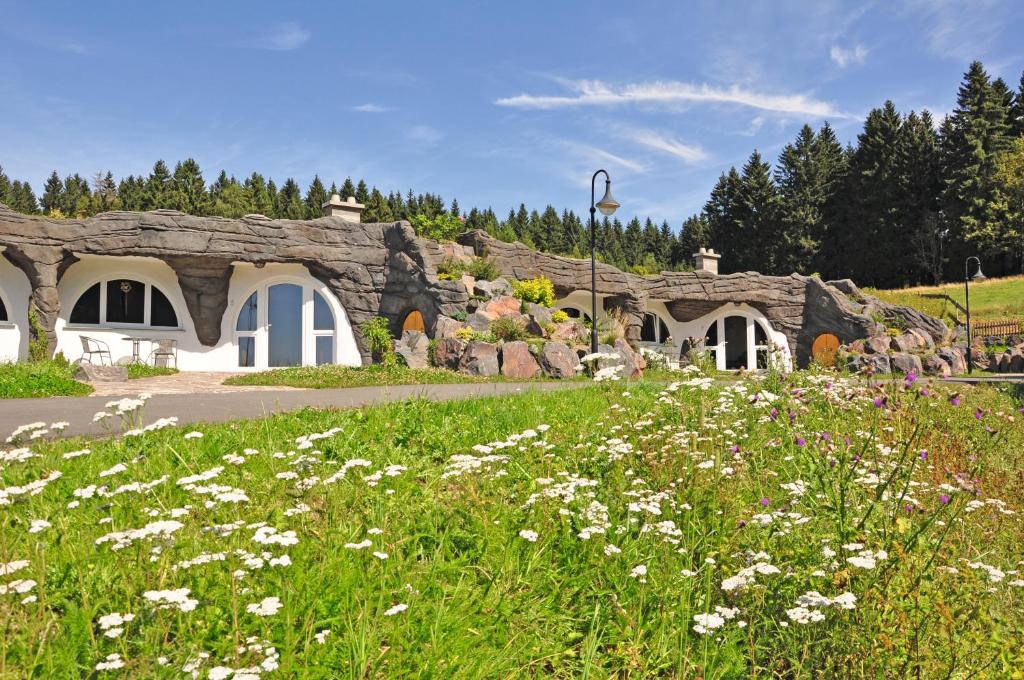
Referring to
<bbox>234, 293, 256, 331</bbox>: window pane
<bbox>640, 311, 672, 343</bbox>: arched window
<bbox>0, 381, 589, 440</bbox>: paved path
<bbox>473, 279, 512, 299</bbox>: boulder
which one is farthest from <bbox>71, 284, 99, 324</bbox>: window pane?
<bbox>640, 311, 672, 343</bbox>: arched window

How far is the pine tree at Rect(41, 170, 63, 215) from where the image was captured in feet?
165

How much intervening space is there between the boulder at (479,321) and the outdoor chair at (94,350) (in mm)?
10430

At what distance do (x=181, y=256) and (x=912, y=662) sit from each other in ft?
65.9

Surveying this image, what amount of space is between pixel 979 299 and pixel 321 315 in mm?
36596

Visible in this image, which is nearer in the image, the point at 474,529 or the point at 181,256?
the point at 474,529

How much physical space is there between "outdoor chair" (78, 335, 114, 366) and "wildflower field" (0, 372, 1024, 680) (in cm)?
1643

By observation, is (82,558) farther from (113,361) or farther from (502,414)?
(113,361)

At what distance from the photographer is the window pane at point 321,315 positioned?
20.8 metres

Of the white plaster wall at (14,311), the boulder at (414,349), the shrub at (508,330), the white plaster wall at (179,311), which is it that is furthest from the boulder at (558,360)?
the white plaster wall at (14,311)

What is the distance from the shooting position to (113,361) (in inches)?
752

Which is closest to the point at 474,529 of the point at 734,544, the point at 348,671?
the point at 348,671

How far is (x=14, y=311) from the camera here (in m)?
18.2

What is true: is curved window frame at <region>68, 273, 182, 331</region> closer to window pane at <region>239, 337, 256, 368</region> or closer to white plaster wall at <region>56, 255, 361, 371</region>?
white plaster wall at <region>56, 255, 361, 371</region>

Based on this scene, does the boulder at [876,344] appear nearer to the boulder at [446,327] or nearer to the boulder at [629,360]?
the boulder at [629,360]
